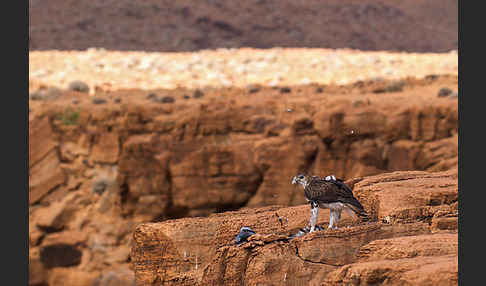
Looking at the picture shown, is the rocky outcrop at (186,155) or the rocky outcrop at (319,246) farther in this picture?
the rocky outcrop at (186,155)

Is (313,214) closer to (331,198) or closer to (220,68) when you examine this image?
(331,198)

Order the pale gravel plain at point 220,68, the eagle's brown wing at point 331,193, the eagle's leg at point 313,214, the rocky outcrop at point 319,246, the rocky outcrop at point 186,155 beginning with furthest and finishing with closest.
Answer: the pale gravel plain at point 220,68
the rocky outcrop at point 186,155
the eagle's leg at point 313,214
the eagle's brown wing at point 331,193
the rocky outcrop at point 319,246

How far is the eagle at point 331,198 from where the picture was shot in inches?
285

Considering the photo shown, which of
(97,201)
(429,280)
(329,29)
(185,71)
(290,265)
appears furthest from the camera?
(329,29)

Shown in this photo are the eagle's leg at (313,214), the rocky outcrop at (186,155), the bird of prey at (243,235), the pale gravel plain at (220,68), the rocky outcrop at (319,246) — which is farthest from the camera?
the pale gravel plain at (220,68)

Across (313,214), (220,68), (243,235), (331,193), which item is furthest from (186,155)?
(220,68)

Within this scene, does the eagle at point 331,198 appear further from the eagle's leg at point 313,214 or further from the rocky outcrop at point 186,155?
the rocky outcrop at point 186,155

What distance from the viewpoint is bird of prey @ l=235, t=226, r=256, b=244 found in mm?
7516

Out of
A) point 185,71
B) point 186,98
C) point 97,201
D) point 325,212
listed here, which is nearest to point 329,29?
point 185,71

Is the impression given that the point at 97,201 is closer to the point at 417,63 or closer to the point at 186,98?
the point at 186,98

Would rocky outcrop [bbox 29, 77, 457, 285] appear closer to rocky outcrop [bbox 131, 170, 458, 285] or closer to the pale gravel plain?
the pale gravel plain

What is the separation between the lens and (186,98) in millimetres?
29219

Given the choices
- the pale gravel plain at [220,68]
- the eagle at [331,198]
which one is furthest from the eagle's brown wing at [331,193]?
the pale gravel plain at [220,68]

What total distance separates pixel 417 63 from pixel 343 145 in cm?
2211
